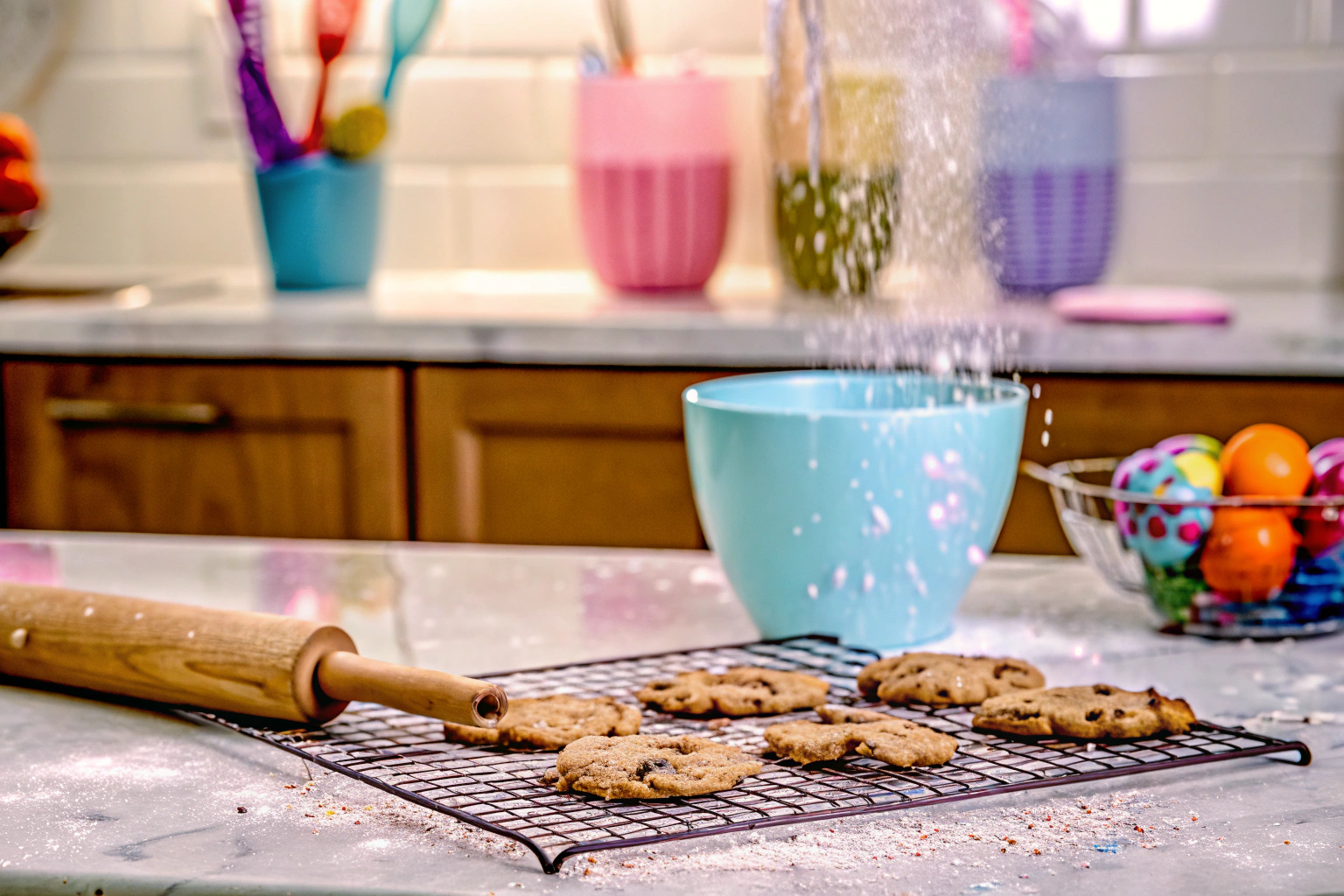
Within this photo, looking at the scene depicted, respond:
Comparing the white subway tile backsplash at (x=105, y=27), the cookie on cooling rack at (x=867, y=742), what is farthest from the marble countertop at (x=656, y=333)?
the cookie on cooling rack at (x=867, y=742)

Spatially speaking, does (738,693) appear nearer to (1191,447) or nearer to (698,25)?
(1191,447)

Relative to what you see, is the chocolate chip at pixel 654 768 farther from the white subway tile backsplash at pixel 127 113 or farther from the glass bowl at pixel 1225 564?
the white subway tile backsplash at pixel 127 113

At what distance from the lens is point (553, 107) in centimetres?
235

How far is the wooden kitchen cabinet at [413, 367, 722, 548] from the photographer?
5.97ft

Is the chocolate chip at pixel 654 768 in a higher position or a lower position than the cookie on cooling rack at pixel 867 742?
higher

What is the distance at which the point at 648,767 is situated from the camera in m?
0.64

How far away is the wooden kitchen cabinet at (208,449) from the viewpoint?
1867 mm

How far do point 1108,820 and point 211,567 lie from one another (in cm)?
66

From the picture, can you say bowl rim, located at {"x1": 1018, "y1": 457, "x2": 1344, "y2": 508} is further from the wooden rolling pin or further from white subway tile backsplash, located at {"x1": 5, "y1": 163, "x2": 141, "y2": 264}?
white subway tile backsplash, located at {"x1": 5, "y1": 163, "x2": 141, "y2": 264}

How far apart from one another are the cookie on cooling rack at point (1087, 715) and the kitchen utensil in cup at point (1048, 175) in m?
1.31

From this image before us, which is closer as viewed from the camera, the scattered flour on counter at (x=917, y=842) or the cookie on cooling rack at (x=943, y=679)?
the scattered flour on counter at (x=917, y=842)

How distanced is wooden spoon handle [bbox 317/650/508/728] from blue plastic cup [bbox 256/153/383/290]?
1.41 m

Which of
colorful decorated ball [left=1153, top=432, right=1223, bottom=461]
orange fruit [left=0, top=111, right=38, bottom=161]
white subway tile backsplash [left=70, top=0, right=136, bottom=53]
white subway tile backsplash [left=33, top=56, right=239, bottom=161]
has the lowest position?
colorful decorated ball [left=1153, top=432, right=1223, bottom=461]

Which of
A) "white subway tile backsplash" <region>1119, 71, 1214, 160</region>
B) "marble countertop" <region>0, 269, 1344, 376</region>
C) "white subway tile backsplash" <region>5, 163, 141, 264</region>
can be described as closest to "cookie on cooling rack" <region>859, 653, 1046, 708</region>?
"marble countertop" <region>0, 269, 1344, 376</region>
